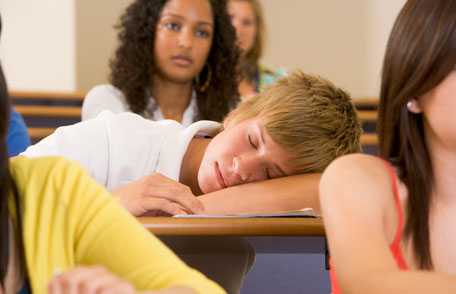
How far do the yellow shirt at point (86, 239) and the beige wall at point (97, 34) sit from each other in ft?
17.5

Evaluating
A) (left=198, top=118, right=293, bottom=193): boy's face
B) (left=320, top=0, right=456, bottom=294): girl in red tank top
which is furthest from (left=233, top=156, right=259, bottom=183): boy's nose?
(left=320, top=0, right=456, bottom=294): girl in red tank top

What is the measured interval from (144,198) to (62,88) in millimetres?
4692

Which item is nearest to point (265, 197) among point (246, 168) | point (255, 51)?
point (246, 168)

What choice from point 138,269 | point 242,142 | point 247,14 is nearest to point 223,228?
point 138,269

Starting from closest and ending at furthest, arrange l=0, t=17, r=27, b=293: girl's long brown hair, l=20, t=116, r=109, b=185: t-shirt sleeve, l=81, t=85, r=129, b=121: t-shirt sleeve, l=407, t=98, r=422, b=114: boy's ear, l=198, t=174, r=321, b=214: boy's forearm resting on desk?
l=0, t=17, r=27, b=293: girl's long brown hair
l=407, t=98, r=422, b=114: boy's ear
l=198, t=174, r=321, b=214: boy's forearm resting on desk
l=20, t=116, r=109, b=185: t-shirt sleeve
l=81, t=85, r=129, b=121: t-shirt sleeve

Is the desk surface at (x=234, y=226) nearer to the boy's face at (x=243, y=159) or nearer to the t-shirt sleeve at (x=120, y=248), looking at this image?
the t-shirt sleeve at (x=120, y=248)

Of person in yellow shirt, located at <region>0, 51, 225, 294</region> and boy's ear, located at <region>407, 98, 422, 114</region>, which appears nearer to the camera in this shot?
person in yellow shirt, located at <region>0, 51, 225, 294</region>

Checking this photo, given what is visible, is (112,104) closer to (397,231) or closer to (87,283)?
(397,231)

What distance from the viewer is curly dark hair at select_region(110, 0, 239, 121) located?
3.79 m

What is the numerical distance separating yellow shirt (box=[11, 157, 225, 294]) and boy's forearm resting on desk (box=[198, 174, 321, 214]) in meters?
0.83

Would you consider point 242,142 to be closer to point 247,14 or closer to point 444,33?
point 444,33

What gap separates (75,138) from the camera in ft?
7.14

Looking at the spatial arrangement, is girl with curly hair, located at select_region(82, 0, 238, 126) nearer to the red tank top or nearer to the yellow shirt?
the red tank top

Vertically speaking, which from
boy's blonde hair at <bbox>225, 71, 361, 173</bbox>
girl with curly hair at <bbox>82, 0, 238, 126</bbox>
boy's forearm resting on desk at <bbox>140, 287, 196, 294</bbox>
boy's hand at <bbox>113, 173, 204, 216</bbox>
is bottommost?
girl with curly hair at <bbox>82, 0, 238, 126</bbox>
